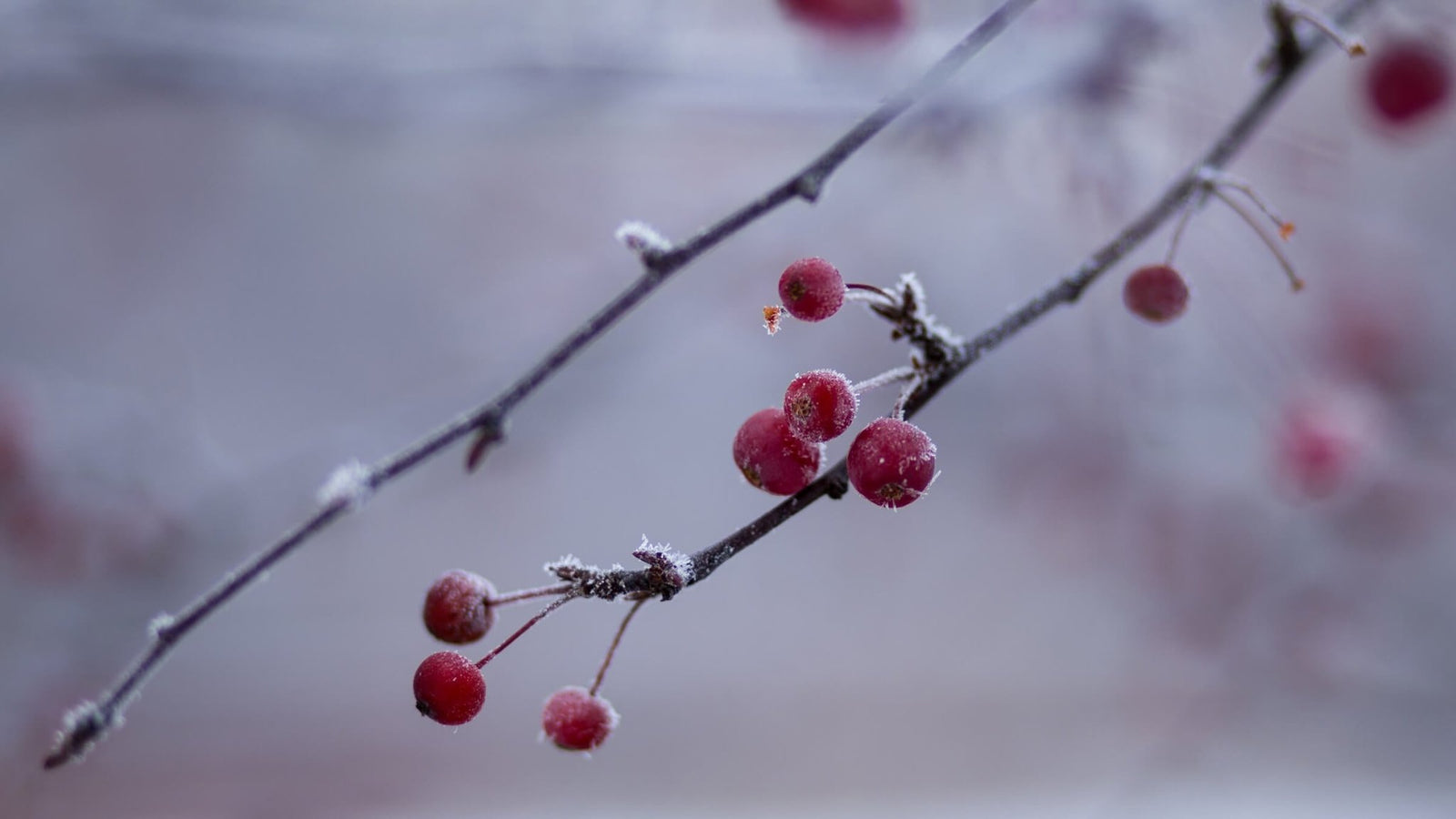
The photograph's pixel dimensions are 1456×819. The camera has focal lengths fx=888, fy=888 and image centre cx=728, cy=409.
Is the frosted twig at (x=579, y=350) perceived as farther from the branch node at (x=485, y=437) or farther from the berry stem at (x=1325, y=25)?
the berry stem at (x=1325, y=25)

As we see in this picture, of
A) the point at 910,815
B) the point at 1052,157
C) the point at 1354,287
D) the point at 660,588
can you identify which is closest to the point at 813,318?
the point at 660,588

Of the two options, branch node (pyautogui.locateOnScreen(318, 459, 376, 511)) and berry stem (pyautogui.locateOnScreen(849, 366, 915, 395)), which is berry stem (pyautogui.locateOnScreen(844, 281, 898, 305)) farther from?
branch node (pyautogui.locateOnScreen(318, 459, 376, 511))

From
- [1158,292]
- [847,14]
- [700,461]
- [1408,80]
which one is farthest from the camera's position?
[700,461]

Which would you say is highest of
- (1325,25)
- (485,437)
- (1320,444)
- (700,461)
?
(700,461)

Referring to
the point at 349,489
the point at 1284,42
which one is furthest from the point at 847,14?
the point at 349,489

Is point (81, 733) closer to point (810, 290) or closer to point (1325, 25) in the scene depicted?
A: point (810, 290)

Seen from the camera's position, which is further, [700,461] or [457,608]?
[700,461]

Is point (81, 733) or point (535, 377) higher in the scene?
point (535, 377)
